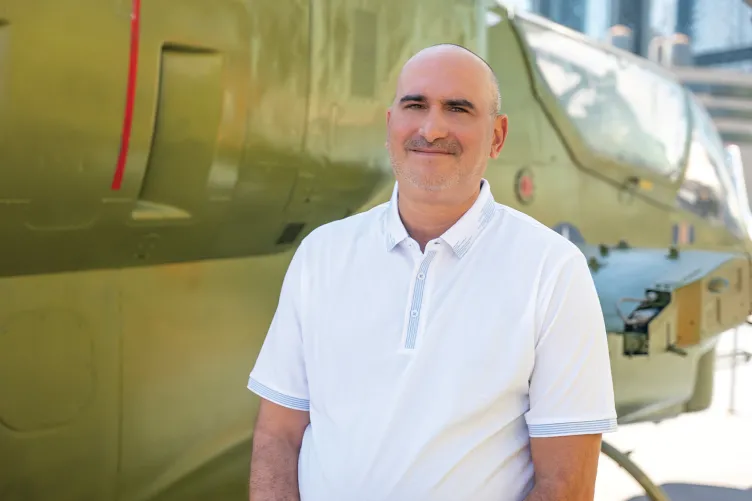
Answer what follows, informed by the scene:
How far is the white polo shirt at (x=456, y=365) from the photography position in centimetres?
133

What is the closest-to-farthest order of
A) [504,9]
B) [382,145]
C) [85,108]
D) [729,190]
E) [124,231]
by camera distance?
[85,108]
[124,231]
[382,145]
[504,9]
[729,190]

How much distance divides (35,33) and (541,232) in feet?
3.96

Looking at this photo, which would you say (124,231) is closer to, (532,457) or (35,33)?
(35,33)

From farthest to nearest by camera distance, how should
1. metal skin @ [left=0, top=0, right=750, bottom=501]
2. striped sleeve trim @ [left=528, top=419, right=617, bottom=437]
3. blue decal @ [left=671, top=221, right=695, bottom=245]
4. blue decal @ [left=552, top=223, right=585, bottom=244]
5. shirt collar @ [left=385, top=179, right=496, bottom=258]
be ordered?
blue decal @ [left=671, top=221, right=695, bottom=245] → blue decal @ [left=552, top=223, right=585, bottom=244] → metal skin @ [left=0, top=0, right=750, bottom=501] → shirt collar @ [left=385, top=179, right=496, bottom=258] → striped sleeve trim @ [left=528, top=419, right=617, bottom=437]

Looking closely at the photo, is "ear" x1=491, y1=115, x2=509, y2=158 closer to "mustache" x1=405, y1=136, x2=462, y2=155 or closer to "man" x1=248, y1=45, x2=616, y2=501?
"man" x1=248, y1=45, x2=616, y2=501

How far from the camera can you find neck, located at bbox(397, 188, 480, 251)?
1486 millimetres

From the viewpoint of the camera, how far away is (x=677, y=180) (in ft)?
15.6

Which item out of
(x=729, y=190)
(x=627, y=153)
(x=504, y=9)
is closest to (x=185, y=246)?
(x=504, y=9)

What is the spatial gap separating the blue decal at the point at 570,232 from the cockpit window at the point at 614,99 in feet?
1.60

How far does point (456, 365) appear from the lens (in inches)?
52.4

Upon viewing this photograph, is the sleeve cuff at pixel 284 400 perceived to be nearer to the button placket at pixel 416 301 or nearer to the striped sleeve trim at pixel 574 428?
the button placket at pixel 416 301

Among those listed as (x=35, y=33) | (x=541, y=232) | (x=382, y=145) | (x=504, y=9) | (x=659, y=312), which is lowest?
(x=659, y=312)

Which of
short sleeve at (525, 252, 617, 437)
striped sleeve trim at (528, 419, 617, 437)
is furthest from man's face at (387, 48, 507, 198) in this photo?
striped sleeve trim at (528, 419, 617, 437)

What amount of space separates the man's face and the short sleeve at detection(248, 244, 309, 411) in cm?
32
